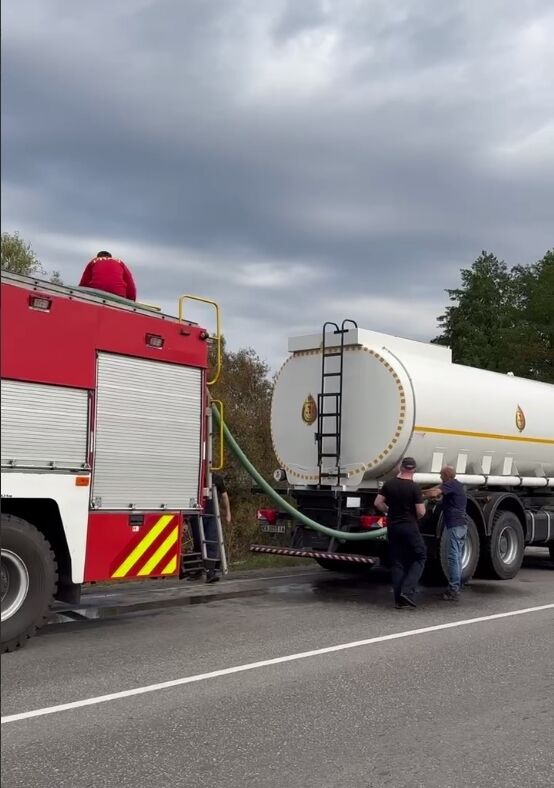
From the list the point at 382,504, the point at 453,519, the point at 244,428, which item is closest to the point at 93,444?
the point at 382,504

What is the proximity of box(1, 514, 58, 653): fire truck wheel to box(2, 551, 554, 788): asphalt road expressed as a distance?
0.82 ft

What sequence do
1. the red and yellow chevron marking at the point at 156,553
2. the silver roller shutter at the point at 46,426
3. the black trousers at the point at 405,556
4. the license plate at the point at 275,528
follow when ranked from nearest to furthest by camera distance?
the silver roller shutter at the point at 46,426, the red and yellow chevron marking at the point at 156,553, the black trousers at the point at 405,556, the license plate at the point at 275,528

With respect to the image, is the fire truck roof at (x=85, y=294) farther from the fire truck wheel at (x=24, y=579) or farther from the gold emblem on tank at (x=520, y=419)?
the gold emblem on tank at (x=520, y=419)

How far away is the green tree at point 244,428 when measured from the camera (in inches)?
662

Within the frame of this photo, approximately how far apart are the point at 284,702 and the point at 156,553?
2760 millimetres

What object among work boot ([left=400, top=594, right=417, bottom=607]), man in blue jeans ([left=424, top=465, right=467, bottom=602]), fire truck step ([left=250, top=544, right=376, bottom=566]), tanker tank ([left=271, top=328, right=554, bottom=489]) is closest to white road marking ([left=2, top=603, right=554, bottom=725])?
work boot ([left=400, top=594, right=417, bottom=607])

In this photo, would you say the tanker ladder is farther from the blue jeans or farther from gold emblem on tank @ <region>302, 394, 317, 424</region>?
the blue jeans

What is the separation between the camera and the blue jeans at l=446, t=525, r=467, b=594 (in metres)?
9.90

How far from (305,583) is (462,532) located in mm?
2503

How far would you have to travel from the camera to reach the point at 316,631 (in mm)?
7785

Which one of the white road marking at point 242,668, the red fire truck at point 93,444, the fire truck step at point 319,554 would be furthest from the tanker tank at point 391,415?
the red fire truck at point 93,444

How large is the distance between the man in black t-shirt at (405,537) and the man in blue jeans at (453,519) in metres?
0.80

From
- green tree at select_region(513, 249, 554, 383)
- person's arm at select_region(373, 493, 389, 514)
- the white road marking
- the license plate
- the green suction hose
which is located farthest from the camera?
green tree at select_region(513, 249, 554, 383)

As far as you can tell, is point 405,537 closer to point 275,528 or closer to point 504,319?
point 275,528
